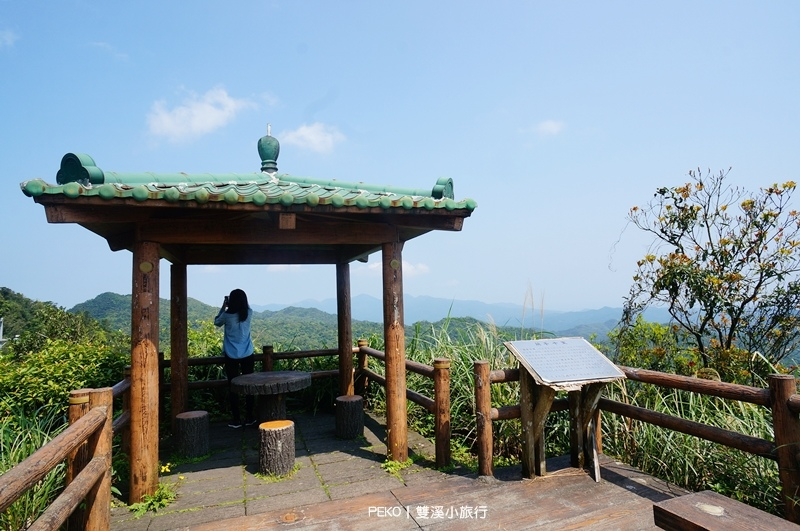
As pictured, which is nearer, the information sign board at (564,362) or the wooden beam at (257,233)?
the information sign board at (564,362)

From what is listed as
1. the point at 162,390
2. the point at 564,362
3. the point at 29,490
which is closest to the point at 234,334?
the point at 162,390

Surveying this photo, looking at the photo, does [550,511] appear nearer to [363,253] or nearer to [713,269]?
[363,253]

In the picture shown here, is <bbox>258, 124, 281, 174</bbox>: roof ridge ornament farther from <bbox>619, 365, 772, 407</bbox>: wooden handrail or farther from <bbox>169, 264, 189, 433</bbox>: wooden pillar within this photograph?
<bbox>619, 365, 772, 407</bbox>: wooden handrail

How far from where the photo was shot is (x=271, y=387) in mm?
4961

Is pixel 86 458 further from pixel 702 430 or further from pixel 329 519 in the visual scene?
pixel 702 430

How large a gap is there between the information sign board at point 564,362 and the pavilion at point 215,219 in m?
1.19

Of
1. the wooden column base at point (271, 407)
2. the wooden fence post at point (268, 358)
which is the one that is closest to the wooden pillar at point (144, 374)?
the wooden column base at point (271, 407)

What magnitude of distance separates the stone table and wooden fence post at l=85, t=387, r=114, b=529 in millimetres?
1778

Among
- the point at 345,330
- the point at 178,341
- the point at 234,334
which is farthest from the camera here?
the point at 345,330

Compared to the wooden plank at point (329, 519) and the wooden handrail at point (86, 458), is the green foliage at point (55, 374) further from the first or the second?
the wooden plank at point (329, 519)

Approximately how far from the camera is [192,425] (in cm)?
478

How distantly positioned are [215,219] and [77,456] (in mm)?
1956

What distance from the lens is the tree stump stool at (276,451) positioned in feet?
13.7

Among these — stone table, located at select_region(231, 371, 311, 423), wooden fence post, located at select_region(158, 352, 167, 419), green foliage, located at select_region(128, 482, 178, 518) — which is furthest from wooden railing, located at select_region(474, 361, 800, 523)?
wooden fence post, located at select_region(158, 352, 167, 419)
